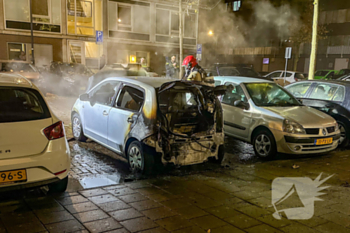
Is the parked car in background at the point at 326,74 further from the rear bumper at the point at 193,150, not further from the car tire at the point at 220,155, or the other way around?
the rear bumper at the point at 193,150

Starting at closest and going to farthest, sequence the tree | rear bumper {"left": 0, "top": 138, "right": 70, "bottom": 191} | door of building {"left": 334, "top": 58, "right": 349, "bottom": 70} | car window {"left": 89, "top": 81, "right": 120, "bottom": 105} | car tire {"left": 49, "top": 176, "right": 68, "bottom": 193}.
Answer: rear bumper {"left": 0, "top": 138, "right": 70, "bottom": 191}, car tire {"left": 49, "top": 176, "right": 68, "bottom": 193}, car window {"left": 89, "top": 81, "right": 120, "bottom": 105}, the tree, door of building {"left": 334, "top": 58, "right": 349, "bottom": 70}

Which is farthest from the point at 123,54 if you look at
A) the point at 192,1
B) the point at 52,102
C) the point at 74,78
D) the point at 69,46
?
the point at 52,102

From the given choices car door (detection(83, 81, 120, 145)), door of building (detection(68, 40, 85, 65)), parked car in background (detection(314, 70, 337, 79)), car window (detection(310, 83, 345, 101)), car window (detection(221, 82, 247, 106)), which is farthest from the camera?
door of building (detection(68, 40, 85, 65))

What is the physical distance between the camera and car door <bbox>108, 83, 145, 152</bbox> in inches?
198

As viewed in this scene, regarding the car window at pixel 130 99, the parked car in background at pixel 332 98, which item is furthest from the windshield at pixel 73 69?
the parked car in background at pixel 332 98

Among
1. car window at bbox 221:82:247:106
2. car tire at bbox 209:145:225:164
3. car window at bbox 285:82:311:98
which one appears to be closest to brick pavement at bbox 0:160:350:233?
car tire at bbox 209:145:225:164

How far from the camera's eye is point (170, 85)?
15.8 ft

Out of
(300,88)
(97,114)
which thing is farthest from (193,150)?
(300,88)

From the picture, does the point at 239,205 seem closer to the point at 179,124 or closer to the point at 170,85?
the point at 179,124

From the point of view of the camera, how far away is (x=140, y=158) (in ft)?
15.9

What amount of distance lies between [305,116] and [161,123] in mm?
3259

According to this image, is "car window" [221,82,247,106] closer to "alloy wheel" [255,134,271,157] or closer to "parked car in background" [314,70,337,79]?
"alloy wheel" [255,134,271,157]

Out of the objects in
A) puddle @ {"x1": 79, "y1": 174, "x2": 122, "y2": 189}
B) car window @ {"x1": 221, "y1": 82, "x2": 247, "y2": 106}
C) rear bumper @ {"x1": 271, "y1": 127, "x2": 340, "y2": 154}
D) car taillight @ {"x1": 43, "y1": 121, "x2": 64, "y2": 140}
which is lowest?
puddle @ {"x1": 79, "y1": 174, "x2": 122, "y2": 189}

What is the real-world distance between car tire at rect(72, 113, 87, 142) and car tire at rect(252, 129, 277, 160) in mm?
3772
